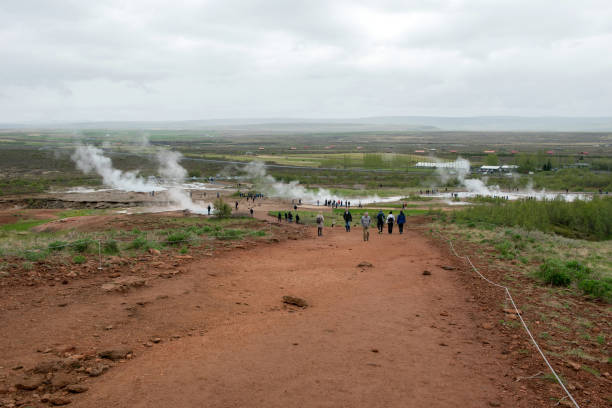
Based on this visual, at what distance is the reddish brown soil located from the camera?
6758 millimetres

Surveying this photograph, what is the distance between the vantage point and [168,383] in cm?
694

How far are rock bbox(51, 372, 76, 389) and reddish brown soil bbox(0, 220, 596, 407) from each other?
17 centimetres

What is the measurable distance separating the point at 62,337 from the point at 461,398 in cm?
738

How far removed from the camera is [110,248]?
1562cm

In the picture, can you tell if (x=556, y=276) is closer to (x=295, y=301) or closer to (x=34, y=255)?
(x=295, y=301)

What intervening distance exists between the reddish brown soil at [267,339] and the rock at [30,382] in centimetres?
12

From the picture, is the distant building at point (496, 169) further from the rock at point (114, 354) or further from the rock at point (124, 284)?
the rock at point (114, 354)

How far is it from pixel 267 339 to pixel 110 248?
9.29 meters

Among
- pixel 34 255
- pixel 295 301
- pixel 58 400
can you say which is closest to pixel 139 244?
pixel 34 255

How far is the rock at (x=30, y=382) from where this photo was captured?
667 cm

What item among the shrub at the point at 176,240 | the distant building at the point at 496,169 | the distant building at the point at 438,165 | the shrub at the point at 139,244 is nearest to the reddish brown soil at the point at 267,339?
the shrub at the point at 139,244

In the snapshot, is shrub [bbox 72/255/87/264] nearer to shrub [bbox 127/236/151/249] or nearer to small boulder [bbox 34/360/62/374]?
shrub [bbox 127/236/151/249]

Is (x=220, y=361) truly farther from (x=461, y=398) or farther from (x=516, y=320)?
(x=516, y=320)

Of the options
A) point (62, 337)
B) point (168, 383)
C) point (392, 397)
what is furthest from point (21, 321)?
point (392, 397)
